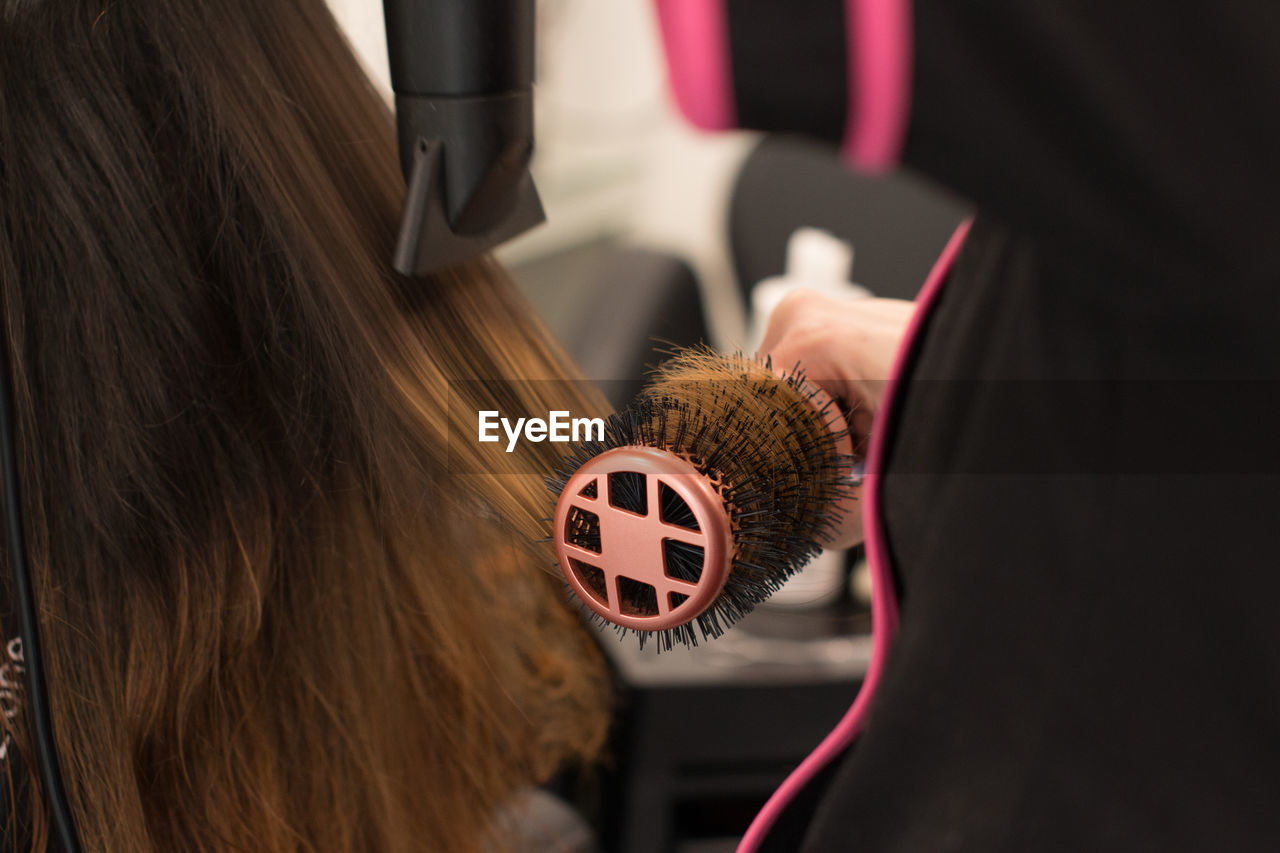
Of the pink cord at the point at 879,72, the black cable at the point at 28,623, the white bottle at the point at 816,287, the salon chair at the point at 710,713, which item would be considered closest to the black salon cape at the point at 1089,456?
the pink cord at the point at 879,72

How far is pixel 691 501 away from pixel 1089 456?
0.12m

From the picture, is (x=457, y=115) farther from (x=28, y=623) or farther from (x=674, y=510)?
(x=28, y=623)

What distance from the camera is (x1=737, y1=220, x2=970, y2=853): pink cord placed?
1.04 feet

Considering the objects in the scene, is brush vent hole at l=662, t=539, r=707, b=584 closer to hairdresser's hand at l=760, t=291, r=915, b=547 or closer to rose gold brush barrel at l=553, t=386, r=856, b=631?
rose gold brush barrel at l=553, t=386, r=856, b=631

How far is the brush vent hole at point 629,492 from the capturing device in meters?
0.34

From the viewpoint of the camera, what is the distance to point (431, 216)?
34cm

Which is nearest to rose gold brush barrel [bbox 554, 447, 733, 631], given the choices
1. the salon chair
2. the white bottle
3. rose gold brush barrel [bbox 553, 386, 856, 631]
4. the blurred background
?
rose gold brush barrel [bbox 553, 386, 856, 631]

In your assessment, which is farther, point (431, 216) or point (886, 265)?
point (886, 265)

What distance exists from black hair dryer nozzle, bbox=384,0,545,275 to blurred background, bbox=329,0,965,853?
0.37ft

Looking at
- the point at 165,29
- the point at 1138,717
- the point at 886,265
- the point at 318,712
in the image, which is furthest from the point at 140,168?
the point at 886,265

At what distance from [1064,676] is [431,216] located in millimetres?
251

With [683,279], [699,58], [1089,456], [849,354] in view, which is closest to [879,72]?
[699,58]

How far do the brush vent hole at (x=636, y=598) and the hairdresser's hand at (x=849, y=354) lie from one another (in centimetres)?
16

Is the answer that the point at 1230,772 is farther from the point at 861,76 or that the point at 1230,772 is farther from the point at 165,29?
the point at 165,29
